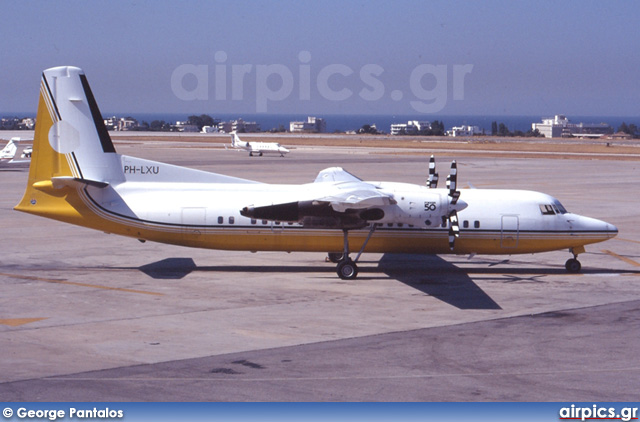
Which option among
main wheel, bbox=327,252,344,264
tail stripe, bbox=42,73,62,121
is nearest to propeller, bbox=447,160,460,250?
main wheel, bbox=327,252,344,264

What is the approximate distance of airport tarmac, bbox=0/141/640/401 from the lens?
15430 millimetres

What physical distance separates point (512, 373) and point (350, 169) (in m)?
66.3

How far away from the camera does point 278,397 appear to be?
47.6 feet

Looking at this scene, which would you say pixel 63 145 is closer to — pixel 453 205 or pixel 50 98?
pixel 50 98

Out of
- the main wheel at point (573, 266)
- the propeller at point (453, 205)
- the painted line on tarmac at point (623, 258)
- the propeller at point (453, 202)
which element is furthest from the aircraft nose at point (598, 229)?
the propeller at point (453, 202)

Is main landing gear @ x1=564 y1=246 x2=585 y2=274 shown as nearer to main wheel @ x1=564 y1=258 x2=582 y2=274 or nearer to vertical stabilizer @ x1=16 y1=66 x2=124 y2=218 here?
main wheel @ x1=564 y1=258 x2=582 y2=274

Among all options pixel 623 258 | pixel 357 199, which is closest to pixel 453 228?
pixel 357 199

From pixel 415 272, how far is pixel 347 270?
317 centimetres

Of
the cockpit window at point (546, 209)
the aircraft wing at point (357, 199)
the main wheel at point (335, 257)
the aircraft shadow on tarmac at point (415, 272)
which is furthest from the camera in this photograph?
the main wheel at point (335, 257)

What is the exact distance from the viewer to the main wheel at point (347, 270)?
2705 cm

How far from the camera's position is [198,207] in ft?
89.6

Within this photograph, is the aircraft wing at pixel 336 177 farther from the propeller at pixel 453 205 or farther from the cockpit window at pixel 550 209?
the cockpit window at pixel 550 209

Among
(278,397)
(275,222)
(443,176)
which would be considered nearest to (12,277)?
(275,222)

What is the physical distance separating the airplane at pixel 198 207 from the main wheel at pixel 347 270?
0.03 m
